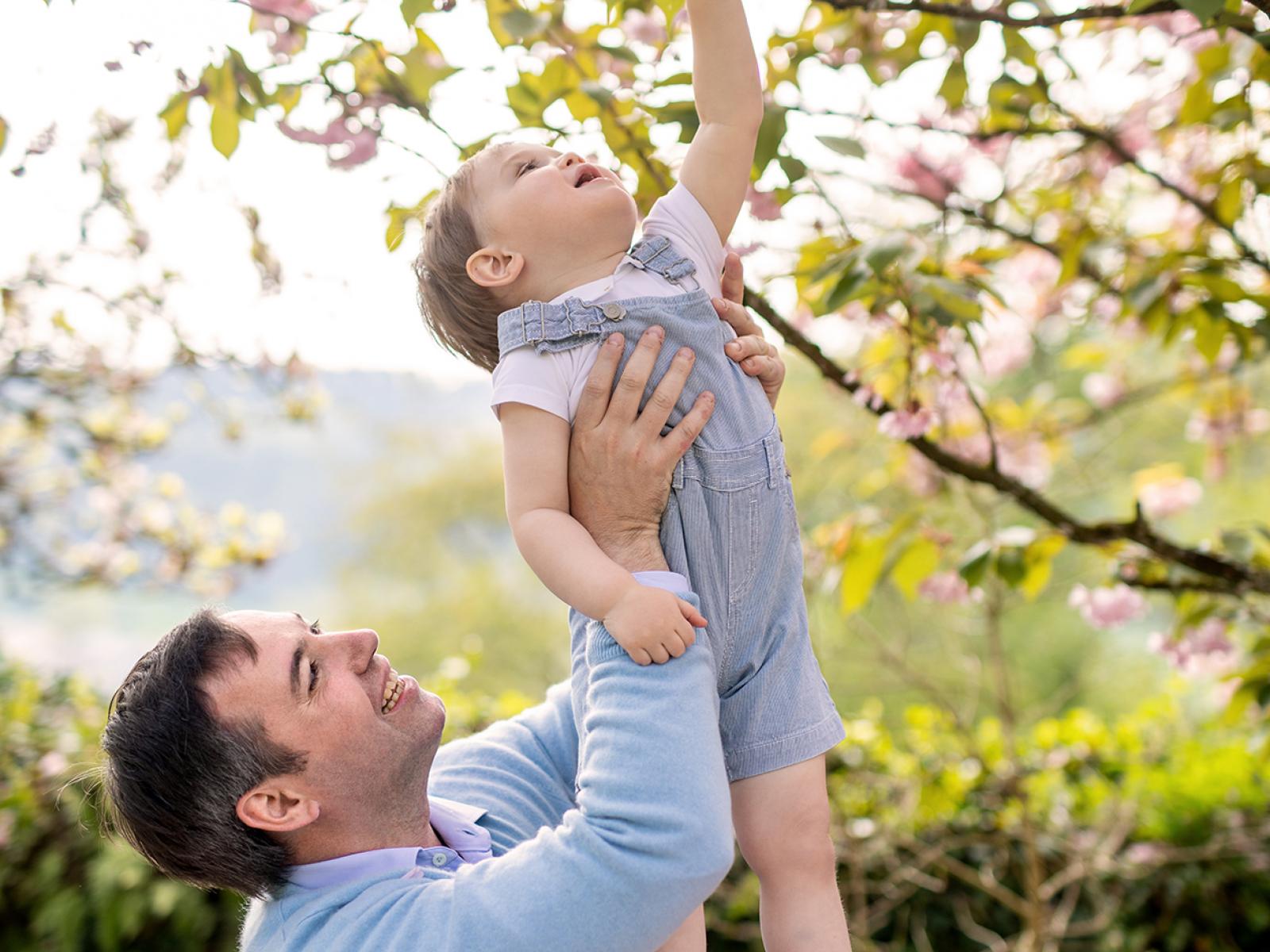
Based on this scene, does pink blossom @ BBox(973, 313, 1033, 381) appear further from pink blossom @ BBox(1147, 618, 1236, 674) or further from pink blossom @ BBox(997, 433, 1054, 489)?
pink blossom @ BBox(1147, 618, 1236, 674)

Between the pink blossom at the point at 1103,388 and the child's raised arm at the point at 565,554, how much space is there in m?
3.91

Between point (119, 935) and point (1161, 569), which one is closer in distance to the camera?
point (1161, 569)

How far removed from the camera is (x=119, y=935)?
3279mm

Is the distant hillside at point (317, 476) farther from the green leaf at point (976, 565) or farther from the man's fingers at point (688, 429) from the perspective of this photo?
the man's fingers at point (688, 429)

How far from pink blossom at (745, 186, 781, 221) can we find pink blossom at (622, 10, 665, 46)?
390 mm

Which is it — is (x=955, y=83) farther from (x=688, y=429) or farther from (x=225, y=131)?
(x=225, y=131)

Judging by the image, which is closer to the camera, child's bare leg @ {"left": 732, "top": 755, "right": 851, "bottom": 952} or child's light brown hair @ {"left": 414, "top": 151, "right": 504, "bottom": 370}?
child's bare leg @ {"left": 732, "top": 755, "right": 851, "bottom": 952}

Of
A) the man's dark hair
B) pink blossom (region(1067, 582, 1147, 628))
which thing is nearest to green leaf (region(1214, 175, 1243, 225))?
pink blossom (region(1067, 582, 1147, 628))

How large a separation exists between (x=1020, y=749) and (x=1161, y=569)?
2.23 m

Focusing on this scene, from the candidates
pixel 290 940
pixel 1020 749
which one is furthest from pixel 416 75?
pixel 1020 749

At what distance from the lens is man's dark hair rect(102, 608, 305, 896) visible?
119 centimetres

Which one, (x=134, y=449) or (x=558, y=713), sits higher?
(x=134, y=449)

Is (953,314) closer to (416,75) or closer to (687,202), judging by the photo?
(687,202)

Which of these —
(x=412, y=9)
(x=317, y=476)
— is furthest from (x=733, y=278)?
(x=317, y=476)
